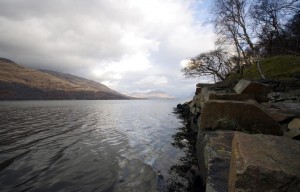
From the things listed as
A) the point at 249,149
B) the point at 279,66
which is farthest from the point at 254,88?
the point at 279,66

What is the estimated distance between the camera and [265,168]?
3.66 metres

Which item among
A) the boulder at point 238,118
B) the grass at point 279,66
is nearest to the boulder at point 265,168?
the boulder at point 238,118

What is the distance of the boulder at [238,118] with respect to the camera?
7.74 meters

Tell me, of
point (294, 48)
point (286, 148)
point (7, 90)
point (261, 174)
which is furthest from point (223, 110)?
point (7, 90)

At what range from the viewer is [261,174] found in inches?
143

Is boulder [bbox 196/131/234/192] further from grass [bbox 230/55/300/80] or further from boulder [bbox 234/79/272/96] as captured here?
grass [bbox 230/55/300/80]

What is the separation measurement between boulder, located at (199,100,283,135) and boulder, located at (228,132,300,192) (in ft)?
11.2

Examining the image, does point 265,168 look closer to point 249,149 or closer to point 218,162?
point 249,149

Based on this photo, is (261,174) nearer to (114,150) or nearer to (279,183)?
(279,183)

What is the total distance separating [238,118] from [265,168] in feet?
15.3

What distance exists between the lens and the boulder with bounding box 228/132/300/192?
11.7 ft

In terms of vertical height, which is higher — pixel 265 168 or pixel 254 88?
pixel 254 88

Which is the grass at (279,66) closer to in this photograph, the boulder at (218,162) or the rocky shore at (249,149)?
the rocky shore at (249,149)

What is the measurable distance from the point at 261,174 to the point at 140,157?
10.9 m
